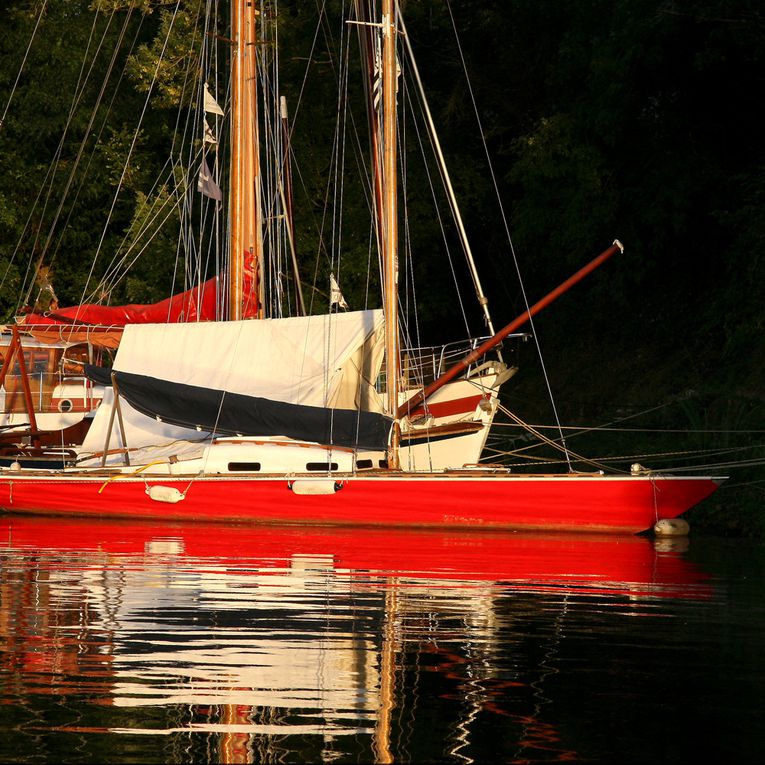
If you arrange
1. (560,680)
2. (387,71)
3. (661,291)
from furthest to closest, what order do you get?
(661,291), (387,71), (560,680)

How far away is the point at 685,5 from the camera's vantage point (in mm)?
31531

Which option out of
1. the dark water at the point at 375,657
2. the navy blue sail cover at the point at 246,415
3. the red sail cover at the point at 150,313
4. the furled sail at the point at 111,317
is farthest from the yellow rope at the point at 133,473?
the red sail cover at the point at 150,313

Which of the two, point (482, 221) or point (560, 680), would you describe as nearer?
point (560, 680)

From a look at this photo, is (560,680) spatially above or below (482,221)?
Answer: below

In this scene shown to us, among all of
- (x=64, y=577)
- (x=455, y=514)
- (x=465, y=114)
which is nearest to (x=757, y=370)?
(x=455, y=514)

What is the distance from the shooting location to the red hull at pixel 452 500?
82.3ft

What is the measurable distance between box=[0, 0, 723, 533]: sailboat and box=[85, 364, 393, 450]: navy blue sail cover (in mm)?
24

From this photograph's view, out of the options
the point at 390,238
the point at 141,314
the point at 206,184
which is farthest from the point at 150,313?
the point at 390,238

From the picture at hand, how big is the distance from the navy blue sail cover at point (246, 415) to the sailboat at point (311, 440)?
0.08 feet

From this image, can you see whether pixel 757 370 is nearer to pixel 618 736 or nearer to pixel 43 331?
pixel 43 331

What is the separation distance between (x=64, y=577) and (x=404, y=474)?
851 cm

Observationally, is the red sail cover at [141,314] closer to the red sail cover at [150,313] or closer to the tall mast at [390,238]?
the red sail cover at [150,313]

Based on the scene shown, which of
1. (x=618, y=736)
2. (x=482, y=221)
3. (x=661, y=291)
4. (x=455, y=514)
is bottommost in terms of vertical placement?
(x=618, y=736)

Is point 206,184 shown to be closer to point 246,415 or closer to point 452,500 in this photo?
point 246,415
